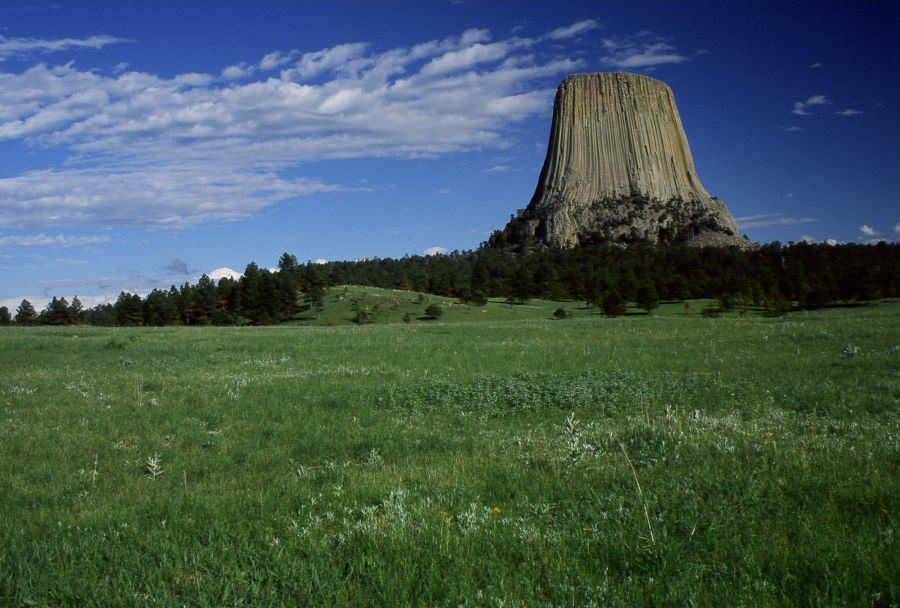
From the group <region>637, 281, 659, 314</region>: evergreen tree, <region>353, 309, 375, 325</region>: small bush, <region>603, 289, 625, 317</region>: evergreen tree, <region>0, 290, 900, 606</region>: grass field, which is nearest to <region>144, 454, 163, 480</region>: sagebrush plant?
<region>0, 290, 900, 606</region>: grass field

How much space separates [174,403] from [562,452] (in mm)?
11144

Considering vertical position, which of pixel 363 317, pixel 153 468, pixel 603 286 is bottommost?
pixel 153 468

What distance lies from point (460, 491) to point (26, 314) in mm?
152901

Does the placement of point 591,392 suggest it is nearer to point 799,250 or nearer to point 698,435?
point 698,435

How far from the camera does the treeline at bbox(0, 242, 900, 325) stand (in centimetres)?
9969

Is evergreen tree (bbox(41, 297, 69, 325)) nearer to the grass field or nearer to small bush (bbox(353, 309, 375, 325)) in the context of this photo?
small bush (bbox(353, 309, 375, 325))

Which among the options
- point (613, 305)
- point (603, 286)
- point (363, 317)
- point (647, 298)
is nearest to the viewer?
point (613, 305)

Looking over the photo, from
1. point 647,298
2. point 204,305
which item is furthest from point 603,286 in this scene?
point 204,305

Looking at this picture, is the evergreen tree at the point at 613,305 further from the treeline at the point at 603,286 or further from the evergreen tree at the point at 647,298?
the evergreen tree at the point at 647,298

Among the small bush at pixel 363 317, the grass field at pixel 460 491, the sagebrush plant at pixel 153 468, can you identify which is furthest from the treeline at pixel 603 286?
the sagebrush plant at pixel 153 468

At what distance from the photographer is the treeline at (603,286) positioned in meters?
99.7

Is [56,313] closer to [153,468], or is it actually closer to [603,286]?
[603,286]

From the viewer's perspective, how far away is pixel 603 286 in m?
123

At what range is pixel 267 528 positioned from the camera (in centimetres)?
664
